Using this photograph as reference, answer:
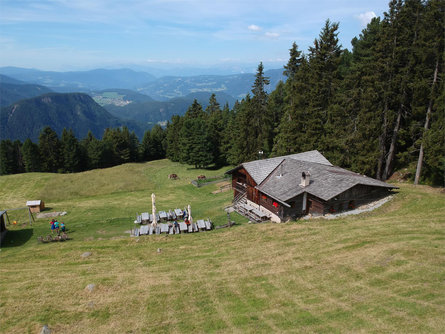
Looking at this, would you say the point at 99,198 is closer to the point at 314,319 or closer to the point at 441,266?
the point at 314,319

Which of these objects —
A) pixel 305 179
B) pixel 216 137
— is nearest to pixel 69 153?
pixel 216 137

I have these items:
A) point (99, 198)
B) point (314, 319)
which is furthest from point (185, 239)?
point (99, 198)

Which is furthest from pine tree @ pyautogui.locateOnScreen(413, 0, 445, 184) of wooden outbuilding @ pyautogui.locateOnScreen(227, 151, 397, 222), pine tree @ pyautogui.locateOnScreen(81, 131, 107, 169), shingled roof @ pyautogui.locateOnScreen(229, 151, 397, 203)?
pine tree @ pyautogui.locateOnScreen(81, 131, 107, 169)

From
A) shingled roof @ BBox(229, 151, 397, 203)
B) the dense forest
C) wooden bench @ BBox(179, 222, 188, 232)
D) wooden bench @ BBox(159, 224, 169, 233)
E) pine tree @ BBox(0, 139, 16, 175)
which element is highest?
the dense forest

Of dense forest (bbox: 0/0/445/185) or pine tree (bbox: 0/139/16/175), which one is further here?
pine tree (bbox: 0/139/16/175)

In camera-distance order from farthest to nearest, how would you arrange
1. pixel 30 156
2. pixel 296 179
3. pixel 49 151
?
pixel 49 151 → pixel 30 156 → pixel 296 179

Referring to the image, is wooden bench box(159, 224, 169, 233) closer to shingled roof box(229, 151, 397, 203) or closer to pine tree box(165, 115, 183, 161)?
shingled roof box(229, 151, 397, 203)

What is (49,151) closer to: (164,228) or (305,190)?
(164,228)

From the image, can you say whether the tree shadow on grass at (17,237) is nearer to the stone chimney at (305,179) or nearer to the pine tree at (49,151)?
the stone chimney at (305,179)
